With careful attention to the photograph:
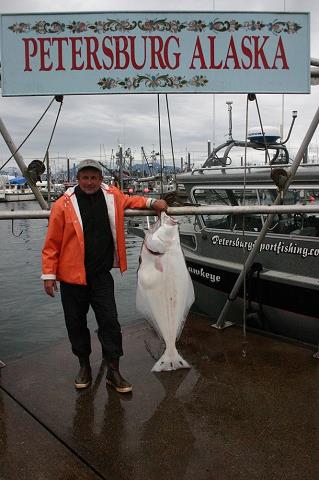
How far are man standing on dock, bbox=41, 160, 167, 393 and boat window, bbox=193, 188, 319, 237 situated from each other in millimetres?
2326

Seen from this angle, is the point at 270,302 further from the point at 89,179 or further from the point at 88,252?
the point at 89,179

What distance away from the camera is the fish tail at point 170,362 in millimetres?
3482

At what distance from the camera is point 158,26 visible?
3.43 metres

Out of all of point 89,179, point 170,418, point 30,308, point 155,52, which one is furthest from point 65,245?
point 30,308

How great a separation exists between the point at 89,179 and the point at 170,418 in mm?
1828

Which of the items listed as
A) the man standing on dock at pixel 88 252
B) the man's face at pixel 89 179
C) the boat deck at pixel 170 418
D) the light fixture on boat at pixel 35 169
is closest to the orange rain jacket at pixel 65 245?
the man standing on dock at pixel 88 252

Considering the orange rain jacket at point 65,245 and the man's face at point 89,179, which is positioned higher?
the man's face at point 89,179

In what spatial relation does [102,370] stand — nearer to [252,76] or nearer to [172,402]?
[172,402]

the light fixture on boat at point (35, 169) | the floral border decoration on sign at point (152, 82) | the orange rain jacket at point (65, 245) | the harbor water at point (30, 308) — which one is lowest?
the harbor water at point (30, 308)

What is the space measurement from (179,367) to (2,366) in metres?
1.70

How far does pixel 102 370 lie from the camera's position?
395 centimetres

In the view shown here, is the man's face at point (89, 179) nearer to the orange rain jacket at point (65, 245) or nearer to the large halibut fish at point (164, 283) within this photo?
the orange rain jacket at point (65, 245)

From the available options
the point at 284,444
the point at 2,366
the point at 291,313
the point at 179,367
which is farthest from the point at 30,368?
the point at 291,313

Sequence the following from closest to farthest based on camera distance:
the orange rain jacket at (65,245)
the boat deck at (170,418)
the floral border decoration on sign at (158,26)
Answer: the boat deck at (170,418) → the orange rain jacket at (65,245) → the floral border decoration on sign at (158,26)
